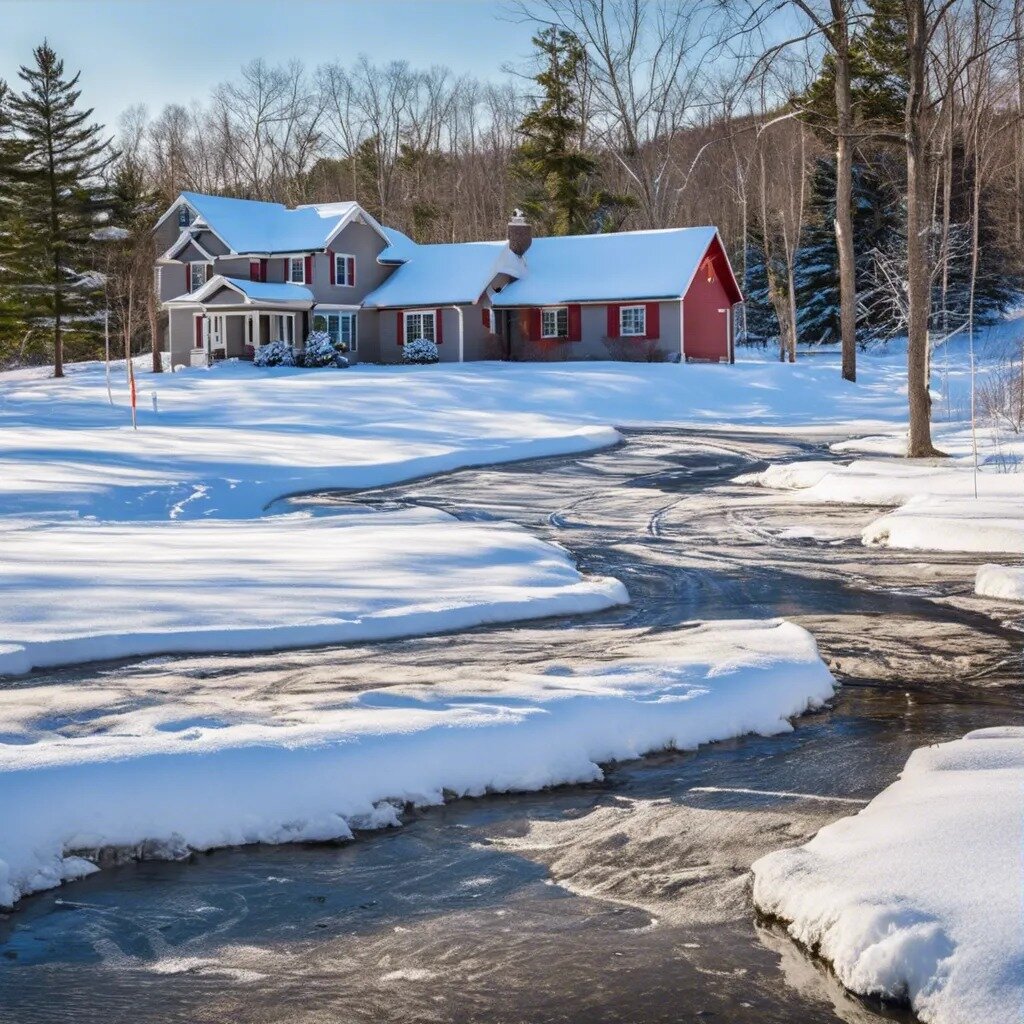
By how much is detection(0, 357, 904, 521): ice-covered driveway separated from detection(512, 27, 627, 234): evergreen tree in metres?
15.4

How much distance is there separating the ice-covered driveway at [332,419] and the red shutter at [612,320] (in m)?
4.93

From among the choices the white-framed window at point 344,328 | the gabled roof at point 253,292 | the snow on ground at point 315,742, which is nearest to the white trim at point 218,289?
the gabled roof at point 253,292

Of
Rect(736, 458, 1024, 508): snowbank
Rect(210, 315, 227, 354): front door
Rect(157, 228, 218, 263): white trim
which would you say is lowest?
Rect(736, 458, 1024, 508): snowbank

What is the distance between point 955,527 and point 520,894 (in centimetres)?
1106

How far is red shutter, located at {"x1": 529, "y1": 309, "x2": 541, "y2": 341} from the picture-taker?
1996 inches

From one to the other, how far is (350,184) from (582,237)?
108 feet

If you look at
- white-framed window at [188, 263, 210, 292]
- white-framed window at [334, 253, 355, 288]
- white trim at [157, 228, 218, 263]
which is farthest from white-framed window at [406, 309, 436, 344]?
white-framed window at [188, 263, 210, 292]

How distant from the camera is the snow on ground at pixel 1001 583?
12422mm

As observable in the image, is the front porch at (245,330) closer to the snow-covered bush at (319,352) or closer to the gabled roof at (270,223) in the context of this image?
the snow-covered bush at (319,352)

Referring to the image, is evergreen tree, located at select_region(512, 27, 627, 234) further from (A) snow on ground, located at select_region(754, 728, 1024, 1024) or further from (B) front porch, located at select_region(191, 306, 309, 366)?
(A) snow on ground, located at select_region(754, 728, 1024, 1024)

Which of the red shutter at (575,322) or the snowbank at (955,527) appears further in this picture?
the red shutter at (575,322)

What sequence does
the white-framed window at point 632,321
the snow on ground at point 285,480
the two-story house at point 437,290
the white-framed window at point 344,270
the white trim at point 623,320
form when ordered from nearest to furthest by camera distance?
the snow on ground at point 285,480
the white trim at point 623,320
the white-framed window at point 632,321
the two-story house at point 437,290
the white-framed window at point 344,270

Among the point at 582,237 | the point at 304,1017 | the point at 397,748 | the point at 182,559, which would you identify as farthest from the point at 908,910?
the point at 582,237

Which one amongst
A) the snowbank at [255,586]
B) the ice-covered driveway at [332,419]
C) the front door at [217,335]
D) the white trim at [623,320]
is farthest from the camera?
the front door at [217,335]
